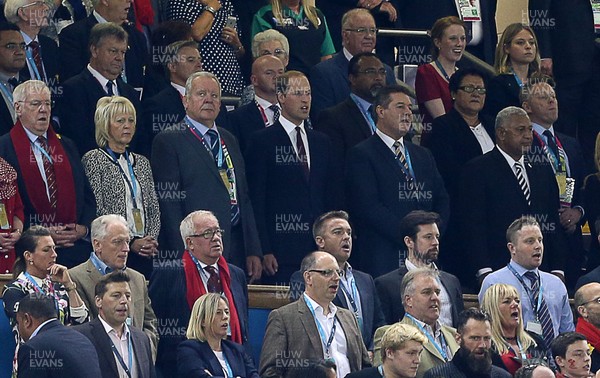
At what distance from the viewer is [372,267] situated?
14.3 metres

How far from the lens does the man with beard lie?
491 inches

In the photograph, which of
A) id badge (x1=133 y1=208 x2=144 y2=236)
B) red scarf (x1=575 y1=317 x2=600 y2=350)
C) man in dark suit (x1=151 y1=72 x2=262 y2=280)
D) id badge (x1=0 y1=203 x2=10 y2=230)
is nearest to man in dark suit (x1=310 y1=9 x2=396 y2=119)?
man in dark suit (x1=151 y1=72 x2=262 y2=280)

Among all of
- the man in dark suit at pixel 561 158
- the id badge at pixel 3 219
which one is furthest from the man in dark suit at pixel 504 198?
the id badge at pixel 3 219

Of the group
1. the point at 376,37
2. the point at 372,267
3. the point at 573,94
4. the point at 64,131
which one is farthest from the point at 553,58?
the point at 64,131

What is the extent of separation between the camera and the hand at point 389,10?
17.3 metres

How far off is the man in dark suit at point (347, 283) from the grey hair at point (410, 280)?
0.33 meters

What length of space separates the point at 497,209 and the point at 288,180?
68.7 inches

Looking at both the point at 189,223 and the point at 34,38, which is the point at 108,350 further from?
the point at 34,38

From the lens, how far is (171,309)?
42.8ft

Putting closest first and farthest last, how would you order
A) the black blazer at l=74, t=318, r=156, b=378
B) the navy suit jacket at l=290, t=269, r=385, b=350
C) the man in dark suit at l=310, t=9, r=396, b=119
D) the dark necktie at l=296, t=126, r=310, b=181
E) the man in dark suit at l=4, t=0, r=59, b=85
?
1. the black blazer at l=74, t=318, r=156, b=378
2. the navy suit jacket at l=290, t=269, r=385, b=350
3. the dark necktie at l=296, t=126, r=310, b=181
4. the man in dark suit at l=4, t=0, r=59, b=85
5. the man in dark suit at l=310, t=9, r=396, b=119

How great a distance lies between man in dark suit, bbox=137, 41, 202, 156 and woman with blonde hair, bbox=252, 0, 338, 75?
1387 mm

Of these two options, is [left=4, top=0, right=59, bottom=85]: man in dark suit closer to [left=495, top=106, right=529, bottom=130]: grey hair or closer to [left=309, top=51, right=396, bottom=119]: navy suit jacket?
[left=309, top=51, right=396, bottom=119]: navy suit jacket

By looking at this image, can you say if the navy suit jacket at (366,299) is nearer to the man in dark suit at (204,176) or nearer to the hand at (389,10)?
the man in dark suit at (204,176)

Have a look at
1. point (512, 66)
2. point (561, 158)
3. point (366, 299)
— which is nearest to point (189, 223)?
point (366, 299)
